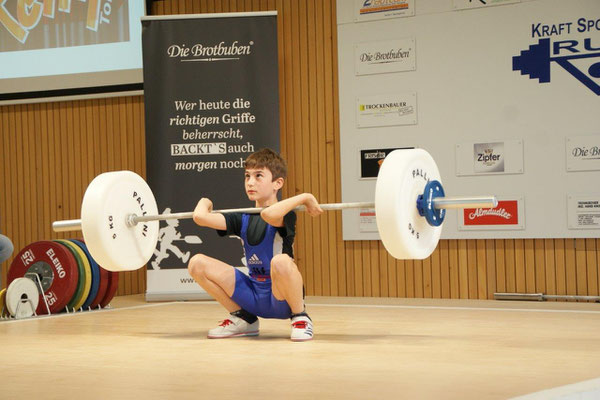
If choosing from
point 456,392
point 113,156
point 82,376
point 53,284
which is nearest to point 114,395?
point 82,376

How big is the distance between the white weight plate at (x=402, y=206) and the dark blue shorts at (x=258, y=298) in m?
0.63

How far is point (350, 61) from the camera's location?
5.91 m

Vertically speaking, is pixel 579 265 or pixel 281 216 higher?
pixel 281 216

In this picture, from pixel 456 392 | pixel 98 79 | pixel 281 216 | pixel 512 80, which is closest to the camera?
pixel 456 392

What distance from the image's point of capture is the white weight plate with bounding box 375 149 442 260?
3.11m

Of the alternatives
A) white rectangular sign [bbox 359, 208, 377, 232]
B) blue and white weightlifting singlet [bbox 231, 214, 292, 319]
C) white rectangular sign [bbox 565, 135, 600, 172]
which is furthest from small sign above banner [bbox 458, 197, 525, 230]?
blue and white weightlifting singlet [bbox 231, 214, 292, 319]

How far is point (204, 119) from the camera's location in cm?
588

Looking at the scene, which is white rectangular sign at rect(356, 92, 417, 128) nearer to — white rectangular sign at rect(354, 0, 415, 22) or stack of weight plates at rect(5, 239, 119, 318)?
white rectangular sign at rect(354, 0, 415, 22)

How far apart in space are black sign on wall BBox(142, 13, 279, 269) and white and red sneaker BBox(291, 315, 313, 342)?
7.45 feet

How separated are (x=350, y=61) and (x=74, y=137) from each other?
2.39m

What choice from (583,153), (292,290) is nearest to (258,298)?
(292,290)

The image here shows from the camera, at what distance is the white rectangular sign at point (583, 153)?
5191mm

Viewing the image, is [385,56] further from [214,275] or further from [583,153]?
[214,275]

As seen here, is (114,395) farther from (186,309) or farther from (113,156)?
(113,156)
